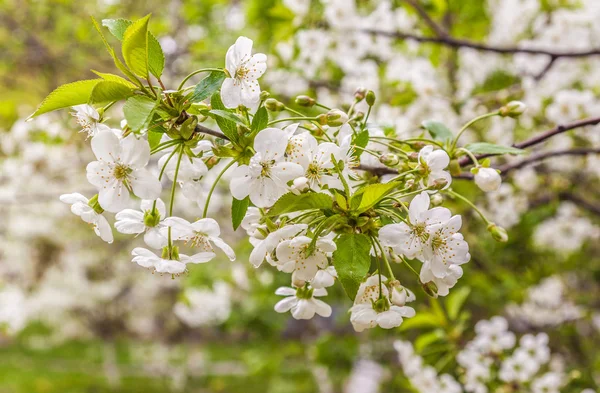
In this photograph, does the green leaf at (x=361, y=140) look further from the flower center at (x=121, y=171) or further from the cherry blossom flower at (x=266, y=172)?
the flower center at (x=121, y=171)

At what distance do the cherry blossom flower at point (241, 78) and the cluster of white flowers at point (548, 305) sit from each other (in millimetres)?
2880

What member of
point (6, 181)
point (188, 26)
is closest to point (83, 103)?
point (188, 26)

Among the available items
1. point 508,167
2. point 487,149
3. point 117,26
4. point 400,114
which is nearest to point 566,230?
point 400,114

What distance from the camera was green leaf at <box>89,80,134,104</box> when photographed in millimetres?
595

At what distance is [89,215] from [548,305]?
10.6 feet

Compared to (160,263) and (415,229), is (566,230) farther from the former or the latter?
(160,263)

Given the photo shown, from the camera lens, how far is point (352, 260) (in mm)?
630

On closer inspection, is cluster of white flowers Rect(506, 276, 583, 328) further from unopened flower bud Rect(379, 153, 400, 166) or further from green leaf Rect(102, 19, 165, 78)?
green leaf Rect(102, 19, 165, 78)

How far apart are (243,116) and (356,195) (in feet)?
0.64

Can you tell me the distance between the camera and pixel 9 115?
2.74 m

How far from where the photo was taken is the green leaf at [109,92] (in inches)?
23.4

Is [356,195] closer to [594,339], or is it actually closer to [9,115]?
[9,115]

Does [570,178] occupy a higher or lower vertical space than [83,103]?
higher

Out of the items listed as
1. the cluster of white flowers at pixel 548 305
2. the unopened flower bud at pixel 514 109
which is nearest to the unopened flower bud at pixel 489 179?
the unopened flower bud at pixel 514 109
